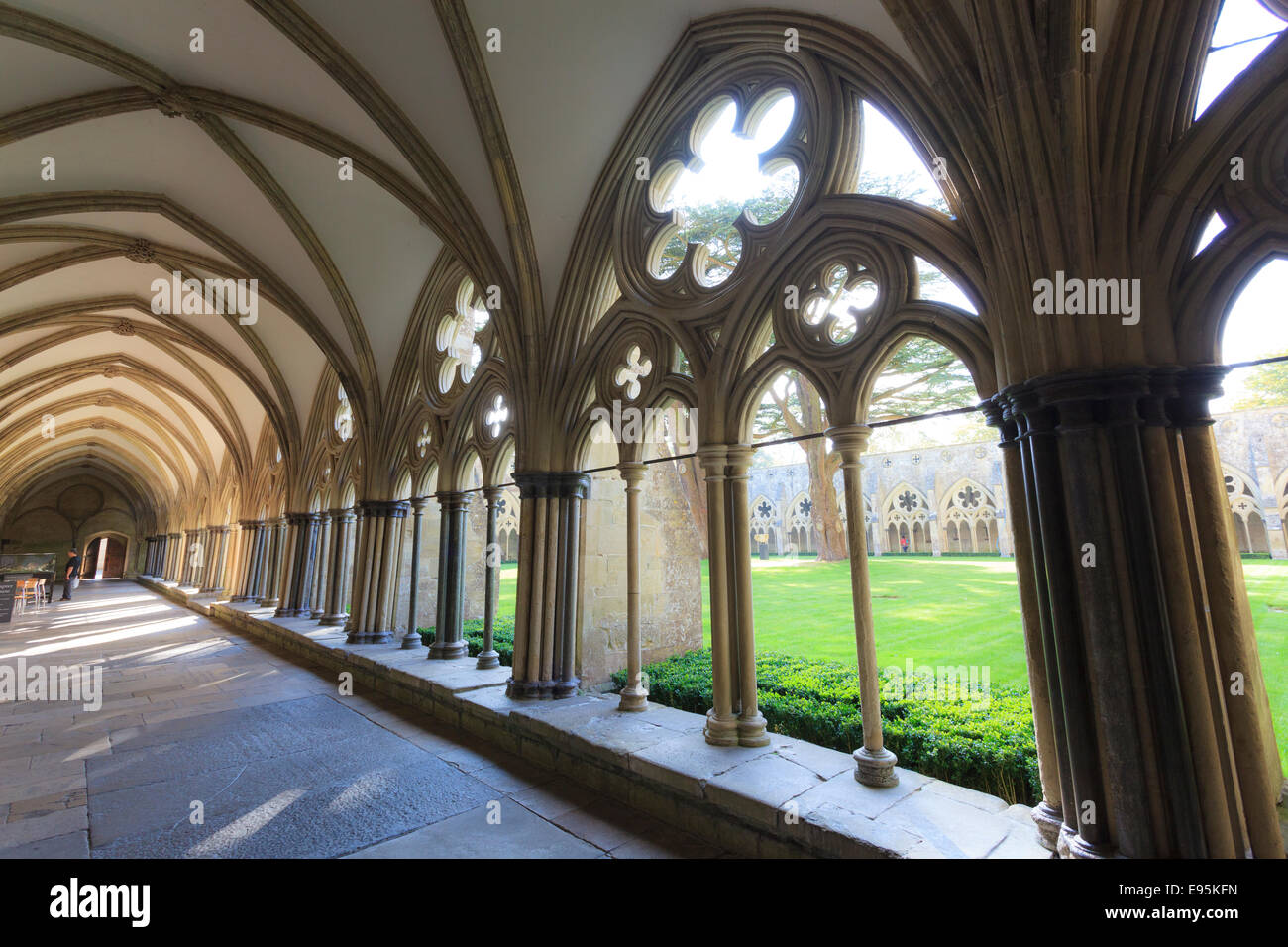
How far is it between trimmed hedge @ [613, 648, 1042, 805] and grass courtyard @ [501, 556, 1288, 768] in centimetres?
77

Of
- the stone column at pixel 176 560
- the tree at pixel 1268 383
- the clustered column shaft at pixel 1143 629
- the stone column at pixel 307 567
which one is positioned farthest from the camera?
the stone column at pixel 176 560

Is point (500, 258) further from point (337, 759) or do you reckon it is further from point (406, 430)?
point (337, 759)

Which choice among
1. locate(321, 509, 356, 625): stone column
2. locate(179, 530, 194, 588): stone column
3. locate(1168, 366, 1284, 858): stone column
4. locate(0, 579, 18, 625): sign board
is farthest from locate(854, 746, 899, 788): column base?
locate(179, 530, 194, 588): stone column

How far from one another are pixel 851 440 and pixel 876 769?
156 centimetres

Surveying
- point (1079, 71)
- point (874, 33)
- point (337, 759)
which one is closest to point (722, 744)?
point (337, 759)

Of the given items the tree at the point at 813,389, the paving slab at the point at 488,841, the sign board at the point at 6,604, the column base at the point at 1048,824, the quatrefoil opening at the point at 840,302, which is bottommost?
the paving slab at the point at 488,841

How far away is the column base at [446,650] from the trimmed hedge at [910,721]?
1.98 metres

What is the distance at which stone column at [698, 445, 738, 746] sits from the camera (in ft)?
10.3

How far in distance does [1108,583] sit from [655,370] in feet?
9.31

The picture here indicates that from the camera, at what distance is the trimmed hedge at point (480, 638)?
6.61 meters

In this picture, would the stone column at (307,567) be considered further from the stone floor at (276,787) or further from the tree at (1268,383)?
the tree at (1268,383)

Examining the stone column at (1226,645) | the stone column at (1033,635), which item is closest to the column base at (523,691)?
the stone column at (1033,635)

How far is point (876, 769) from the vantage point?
99.8 inches
